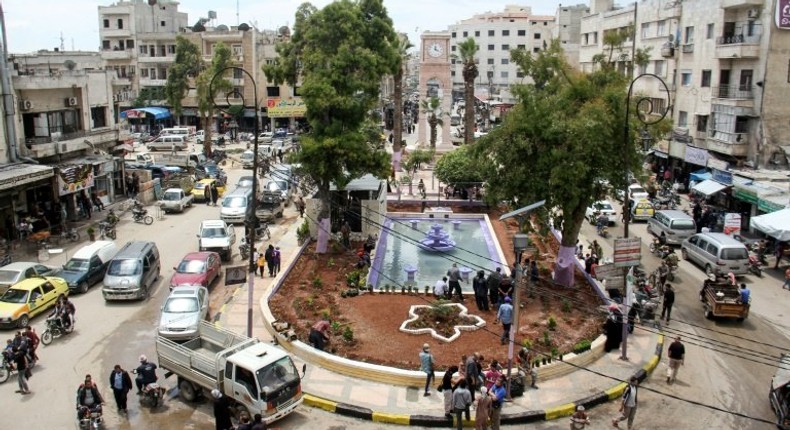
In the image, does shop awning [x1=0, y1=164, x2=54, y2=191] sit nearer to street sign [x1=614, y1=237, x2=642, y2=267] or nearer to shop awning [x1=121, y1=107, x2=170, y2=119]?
street sign [x1=614, y1=237, x2=642, y2=267]

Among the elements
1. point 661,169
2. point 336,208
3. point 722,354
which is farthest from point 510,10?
point 722,354

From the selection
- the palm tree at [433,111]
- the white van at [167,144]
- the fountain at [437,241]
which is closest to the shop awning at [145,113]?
the white van at [167,144]

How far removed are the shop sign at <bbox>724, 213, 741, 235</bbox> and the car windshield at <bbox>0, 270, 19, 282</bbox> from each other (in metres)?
29.5

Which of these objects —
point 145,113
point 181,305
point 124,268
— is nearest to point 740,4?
point 181,305

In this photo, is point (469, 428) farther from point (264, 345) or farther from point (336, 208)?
point (336, 208)

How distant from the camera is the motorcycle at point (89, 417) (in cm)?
1573

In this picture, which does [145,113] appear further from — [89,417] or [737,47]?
[89,417]

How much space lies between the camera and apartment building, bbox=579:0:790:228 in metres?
37.1

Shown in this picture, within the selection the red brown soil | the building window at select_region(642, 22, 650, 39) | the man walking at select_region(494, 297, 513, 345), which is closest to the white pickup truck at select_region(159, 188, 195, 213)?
the red brown soil

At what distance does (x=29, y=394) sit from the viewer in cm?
1778

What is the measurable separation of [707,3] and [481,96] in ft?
218

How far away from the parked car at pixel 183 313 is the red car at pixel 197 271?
9.34 ft

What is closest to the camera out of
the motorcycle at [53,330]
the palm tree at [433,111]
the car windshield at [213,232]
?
the motorcycle at [53,330]

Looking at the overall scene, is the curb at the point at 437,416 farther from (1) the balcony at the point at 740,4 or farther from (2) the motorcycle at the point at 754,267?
(1) the balcony at the point at 740,4
